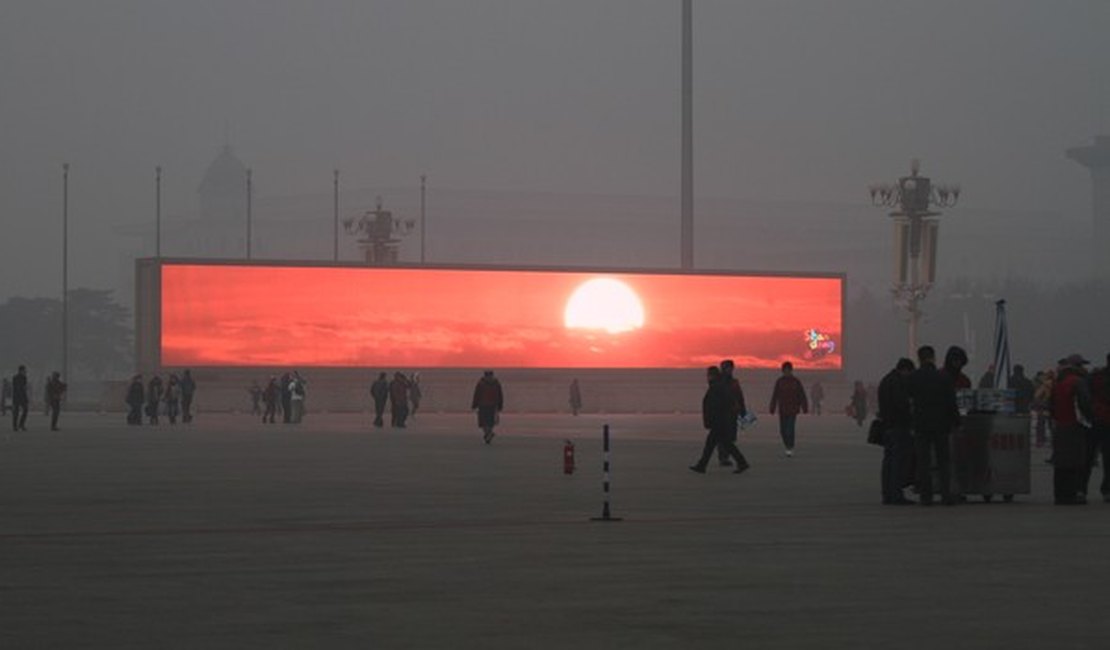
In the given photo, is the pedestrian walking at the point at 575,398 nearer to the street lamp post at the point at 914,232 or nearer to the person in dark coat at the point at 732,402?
the street lamp post at the point at 914,232

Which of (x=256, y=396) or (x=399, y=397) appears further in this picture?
(x=256, y=396)

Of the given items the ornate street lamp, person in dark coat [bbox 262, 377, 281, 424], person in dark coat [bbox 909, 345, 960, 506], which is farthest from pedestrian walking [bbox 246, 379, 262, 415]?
person in dark coat [bbox 909, 345, 960, 506]

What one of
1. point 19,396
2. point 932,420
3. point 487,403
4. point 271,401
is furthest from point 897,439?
point 271,401

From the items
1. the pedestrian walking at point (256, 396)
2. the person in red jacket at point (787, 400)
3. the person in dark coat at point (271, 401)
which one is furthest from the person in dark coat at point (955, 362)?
the pedestrian walking at point (256, 396)

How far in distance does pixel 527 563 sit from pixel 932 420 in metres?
8.15

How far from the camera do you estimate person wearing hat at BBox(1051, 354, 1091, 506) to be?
23.7 meters

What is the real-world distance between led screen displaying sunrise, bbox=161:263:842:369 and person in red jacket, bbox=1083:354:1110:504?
208ft

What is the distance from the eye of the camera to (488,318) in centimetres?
8938

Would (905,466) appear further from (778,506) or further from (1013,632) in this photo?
(1013,632)

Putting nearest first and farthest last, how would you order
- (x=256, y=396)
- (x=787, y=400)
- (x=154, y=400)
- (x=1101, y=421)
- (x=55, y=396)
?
(x=1101, y=421)
(x=787, y=400)
(x=55, y=396)
(x=154, y=400)
(x=256, y=396)

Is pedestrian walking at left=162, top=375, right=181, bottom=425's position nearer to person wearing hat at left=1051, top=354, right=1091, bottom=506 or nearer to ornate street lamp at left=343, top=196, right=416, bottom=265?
ornate street lamp at left=343, top=196, right=416, bottom=265

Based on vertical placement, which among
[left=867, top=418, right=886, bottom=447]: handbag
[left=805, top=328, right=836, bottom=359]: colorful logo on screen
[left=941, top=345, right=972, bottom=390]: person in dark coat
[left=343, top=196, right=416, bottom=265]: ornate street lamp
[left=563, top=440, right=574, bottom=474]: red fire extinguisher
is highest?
[left=343, top=196, right=416, bottom=265]: ornate street lamp

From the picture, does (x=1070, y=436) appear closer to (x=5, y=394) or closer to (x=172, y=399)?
(x=172, y=399)

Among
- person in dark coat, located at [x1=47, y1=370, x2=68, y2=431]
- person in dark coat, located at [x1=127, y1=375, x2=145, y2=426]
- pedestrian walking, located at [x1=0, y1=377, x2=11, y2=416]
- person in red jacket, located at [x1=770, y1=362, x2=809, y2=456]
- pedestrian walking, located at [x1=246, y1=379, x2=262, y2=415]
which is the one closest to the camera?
person in red jacket, located at [x1=770, y1=362, x2=809, y2=456]
